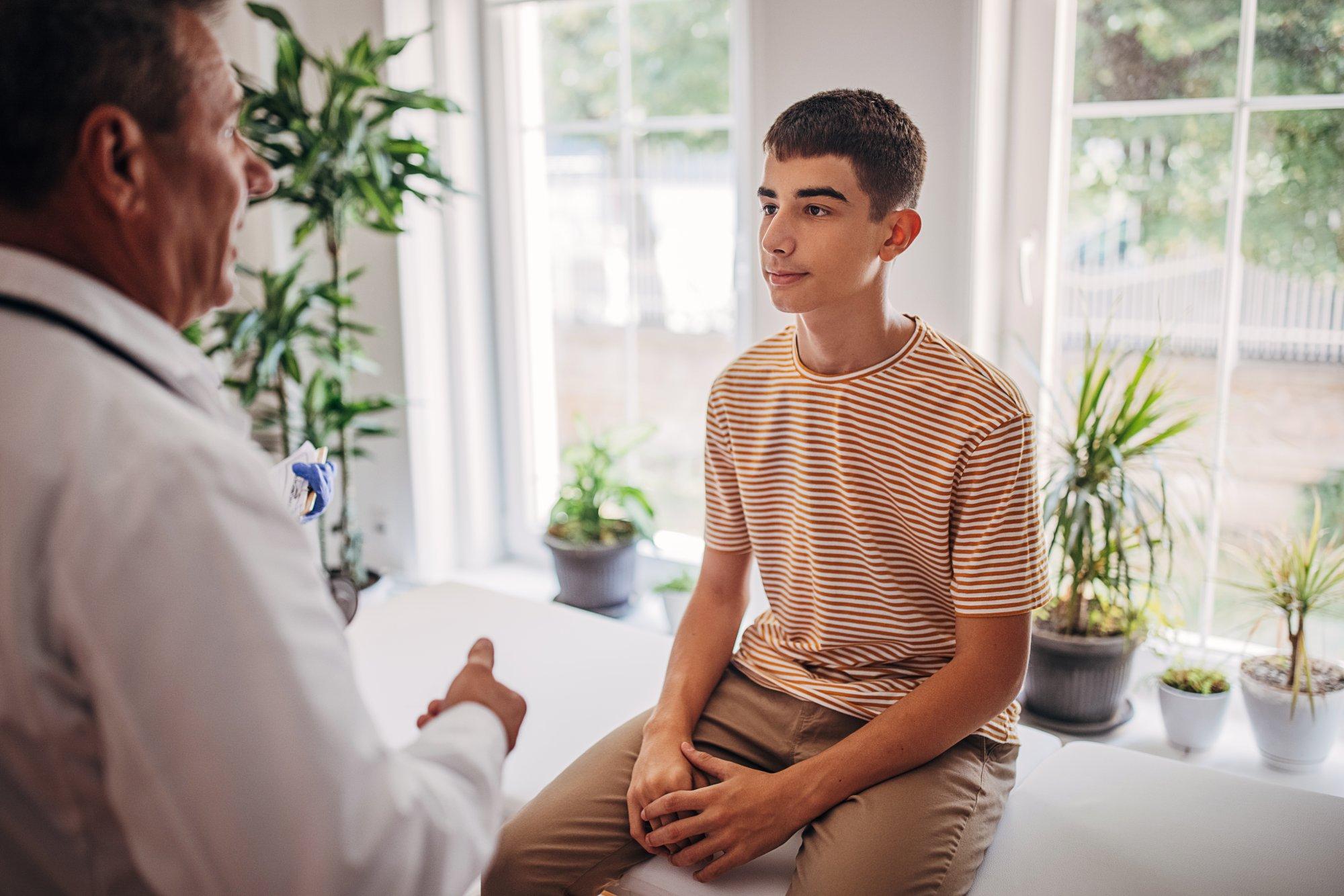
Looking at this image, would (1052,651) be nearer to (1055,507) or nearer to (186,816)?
(1055,507)

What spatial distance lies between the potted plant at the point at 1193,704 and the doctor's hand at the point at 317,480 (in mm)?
1656

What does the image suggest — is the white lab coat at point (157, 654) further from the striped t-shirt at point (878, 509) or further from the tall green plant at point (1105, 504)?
the tall green plant at point (1105, 504)

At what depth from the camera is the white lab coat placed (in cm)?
69

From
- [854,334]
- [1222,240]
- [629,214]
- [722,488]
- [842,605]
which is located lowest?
[842,605]

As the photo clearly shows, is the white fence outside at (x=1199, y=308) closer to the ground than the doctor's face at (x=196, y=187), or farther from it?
closer to the ground

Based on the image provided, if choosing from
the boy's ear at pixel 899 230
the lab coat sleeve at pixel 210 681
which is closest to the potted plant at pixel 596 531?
the boy's ear at pixel 899 230

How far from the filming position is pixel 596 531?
2932mm

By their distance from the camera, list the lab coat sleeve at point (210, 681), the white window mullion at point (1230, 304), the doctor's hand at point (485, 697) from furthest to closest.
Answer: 1. the white window mullion at point (1230, 304)
2. the doctor's hand at point (485, 697)
3. the lab coat sleeve at point (210, 681)

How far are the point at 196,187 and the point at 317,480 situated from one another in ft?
2.65

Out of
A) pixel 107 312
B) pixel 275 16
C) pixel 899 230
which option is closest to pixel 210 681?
pixel 107 312

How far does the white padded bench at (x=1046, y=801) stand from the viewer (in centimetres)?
136

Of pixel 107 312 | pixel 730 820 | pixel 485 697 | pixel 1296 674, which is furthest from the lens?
pixel 1296 674

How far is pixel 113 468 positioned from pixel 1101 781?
1396 mm

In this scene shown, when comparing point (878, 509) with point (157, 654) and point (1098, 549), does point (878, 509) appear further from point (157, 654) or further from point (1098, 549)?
point (157, 654)
